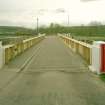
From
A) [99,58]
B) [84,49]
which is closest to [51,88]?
[99,58]

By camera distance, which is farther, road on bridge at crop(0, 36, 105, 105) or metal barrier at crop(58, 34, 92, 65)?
metal barrier at crop(58, 34, 92, 65)

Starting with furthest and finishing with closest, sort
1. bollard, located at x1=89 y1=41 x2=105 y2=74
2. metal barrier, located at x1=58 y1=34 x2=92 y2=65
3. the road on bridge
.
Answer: metal barrier, located at x1=58 y1=34 x2=92 y2=65 → bollard, located at x1=89 y1=41 x2=105 y2=74 → the road on bridge

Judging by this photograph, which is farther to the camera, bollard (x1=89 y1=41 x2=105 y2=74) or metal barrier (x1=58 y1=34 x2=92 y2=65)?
metal barrier (x1=58 y1=34 x2=92 y2=65)

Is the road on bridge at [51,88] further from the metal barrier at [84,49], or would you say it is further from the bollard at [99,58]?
the metal barrier at [84,49]

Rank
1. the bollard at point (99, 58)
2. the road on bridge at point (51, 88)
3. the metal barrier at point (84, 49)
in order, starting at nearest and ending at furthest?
1. the road on bridge at point (51, 88)
2. the bollard at point (99, 58)
3. the metal barrier at point (84, 49)

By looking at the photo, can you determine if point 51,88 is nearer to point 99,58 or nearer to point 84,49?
point 99,58

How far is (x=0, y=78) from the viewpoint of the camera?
1394 centimetres

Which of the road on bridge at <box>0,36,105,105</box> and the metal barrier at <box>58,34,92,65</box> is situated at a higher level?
the metal barrier at <box>58,34,92,65</box>

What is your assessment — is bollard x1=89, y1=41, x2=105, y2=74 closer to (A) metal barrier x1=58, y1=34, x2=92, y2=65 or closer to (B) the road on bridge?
(B) the road on bridge

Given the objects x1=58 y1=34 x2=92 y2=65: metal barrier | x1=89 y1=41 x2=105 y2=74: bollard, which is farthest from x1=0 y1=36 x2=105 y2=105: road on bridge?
x1=58 y1=34 x2=92 y2=65: metal barrier

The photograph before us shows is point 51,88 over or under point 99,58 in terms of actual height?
under

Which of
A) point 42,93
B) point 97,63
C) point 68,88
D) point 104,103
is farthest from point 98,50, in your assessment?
point 104,103

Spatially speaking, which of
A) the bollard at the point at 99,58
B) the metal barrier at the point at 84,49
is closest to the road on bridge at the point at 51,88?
the bollard at the point at 99,58

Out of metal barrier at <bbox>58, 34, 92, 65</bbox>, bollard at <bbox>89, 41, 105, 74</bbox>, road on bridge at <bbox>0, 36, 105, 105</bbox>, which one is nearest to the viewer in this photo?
road on bridge at <bbox>0, 36, 105, 105</bbox>
